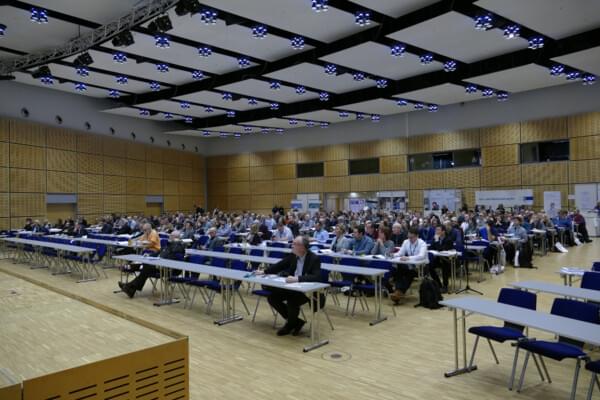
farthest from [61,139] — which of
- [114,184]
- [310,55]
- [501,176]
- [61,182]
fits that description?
[501,176]

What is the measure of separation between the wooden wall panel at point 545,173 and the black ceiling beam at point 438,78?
21.7ft

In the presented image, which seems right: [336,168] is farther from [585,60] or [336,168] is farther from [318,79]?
[585,60]

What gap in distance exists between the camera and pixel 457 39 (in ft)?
41.4

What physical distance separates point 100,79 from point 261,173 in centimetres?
1334

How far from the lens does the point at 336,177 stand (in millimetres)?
26266

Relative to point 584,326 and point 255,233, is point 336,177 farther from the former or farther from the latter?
point 584,326

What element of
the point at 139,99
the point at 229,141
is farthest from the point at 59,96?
the point at 229,141

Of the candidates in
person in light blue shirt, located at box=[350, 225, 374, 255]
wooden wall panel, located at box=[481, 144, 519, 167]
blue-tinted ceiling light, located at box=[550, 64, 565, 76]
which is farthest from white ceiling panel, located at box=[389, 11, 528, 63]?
wooden wall panel, located at box=[481, 144, 519, 167]

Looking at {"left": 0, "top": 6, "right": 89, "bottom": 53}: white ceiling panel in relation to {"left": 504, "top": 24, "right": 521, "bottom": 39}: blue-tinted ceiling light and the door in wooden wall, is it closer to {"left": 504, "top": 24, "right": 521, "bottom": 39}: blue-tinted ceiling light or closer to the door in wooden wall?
the door in wooden wall

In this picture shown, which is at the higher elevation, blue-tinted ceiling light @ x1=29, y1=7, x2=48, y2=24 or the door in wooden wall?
blue-tinted ceiling light @ x1=29, y1=7, x2=48, y2=24

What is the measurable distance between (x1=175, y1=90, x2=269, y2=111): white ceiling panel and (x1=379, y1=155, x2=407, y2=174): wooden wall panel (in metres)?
7.51

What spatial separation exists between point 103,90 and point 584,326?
2192 centimetres

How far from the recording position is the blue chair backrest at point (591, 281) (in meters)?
5.55

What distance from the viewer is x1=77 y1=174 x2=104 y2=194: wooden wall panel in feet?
75.1
